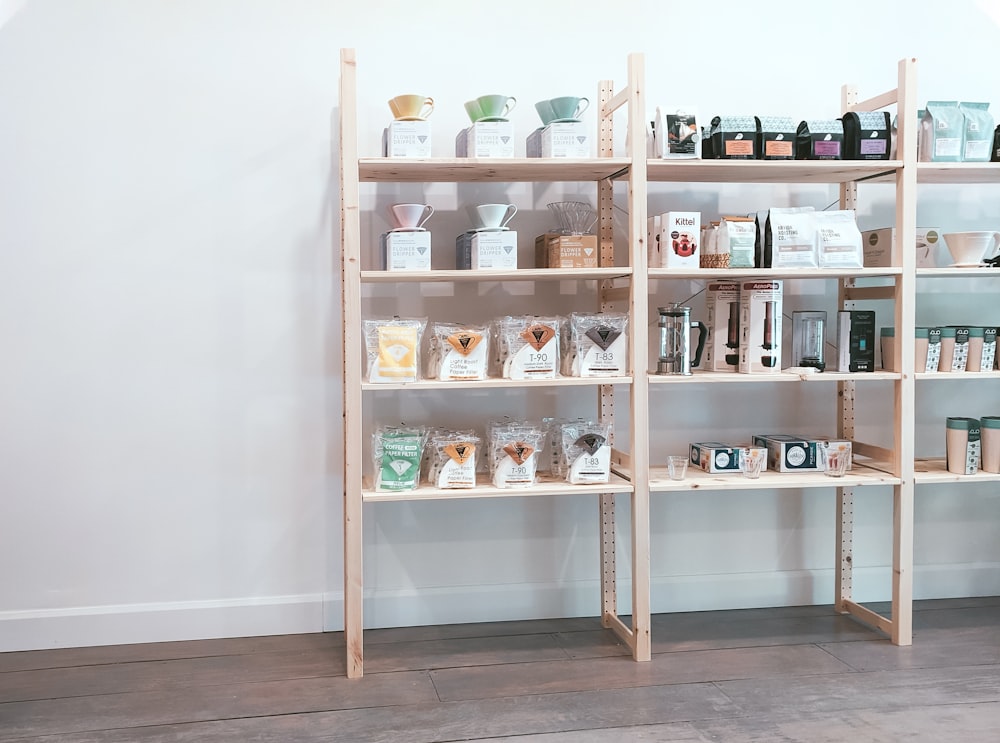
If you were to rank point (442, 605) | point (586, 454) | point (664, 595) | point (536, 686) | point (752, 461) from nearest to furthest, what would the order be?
point (536, 686)
point (586, 454)
point (752, 461)
point (442, 605)
point (664, 595)

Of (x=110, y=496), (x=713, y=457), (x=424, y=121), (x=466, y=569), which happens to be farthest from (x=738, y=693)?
(x=110, y=496)

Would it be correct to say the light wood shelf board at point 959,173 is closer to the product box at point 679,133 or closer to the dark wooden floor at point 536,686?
the product box at point 679,133

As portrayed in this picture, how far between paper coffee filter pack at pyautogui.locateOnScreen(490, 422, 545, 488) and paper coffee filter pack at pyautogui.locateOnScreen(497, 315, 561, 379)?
0.19 meters

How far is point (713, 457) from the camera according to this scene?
3.15 meters

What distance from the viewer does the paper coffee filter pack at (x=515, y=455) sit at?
2.97 m

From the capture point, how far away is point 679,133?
2953 mm

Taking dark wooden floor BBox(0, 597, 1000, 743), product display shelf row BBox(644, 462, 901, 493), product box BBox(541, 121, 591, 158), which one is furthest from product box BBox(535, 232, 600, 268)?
dark wooden floor BBox(0, 597, 1000, 743)

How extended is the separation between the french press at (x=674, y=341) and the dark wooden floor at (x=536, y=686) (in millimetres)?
920

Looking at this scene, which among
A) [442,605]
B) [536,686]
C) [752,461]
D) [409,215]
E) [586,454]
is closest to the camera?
[536,686]

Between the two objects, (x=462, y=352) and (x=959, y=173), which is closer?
(x=462, y=352)

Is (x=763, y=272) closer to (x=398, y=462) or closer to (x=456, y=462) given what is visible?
(x=456, y=462)

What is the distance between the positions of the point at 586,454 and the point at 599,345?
348 mm

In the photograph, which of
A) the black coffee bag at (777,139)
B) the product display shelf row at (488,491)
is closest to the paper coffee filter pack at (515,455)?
the product display shelf row at (488,491)

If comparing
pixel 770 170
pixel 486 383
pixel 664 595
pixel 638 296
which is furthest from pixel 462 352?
pixel 664 595
